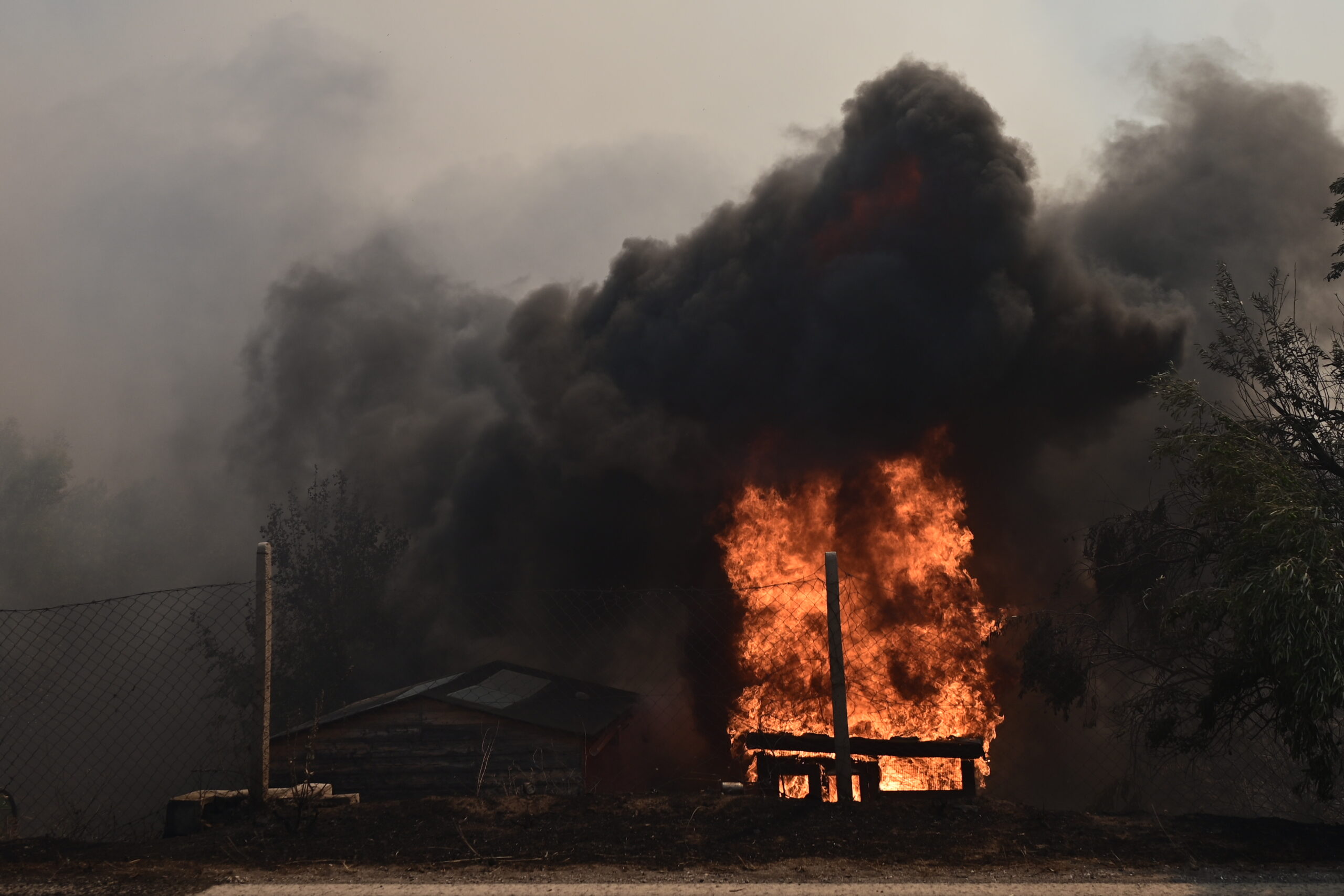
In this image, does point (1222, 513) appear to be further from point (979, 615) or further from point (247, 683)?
point (247, 683)

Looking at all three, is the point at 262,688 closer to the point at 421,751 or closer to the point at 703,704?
the point at 421,751

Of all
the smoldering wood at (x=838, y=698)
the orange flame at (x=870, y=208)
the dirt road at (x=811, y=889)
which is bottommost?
the dirt road at (x=811, y=889)

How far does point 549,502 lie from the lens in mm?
31266

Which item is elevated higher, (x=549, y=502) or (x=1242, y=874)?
(x=549, y=502)

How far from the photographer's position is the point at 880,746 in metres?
7.95

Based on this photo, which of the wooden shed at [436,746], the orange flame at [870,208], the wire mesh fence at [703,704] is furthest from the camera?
the orange flame at [870,208]

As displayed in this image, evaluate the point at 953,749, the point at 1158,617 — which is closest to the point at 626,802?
the point at 953,749

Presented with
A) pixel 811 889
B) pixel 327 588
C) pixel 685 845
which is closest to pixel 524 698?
pixel 685 845

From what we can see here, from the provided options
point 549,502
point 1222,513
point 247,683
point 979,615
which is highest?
point 549,502

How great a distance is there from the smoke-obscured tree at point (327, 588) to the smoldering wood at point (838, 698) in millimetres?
22622

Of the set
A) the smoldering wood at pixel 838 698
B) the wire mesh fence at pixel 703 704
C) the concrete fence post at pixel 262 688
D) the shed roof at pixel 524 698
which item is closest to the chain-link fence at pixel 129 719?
the wire mesh fence at pixel 703 704

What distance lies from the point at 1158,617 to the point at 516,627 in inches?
909

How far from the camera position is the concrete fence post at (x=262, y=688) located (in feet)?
21.6

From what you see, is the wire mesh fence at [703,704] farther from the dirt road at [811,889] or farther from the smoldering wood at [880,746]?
the dirt road at [811,889]
